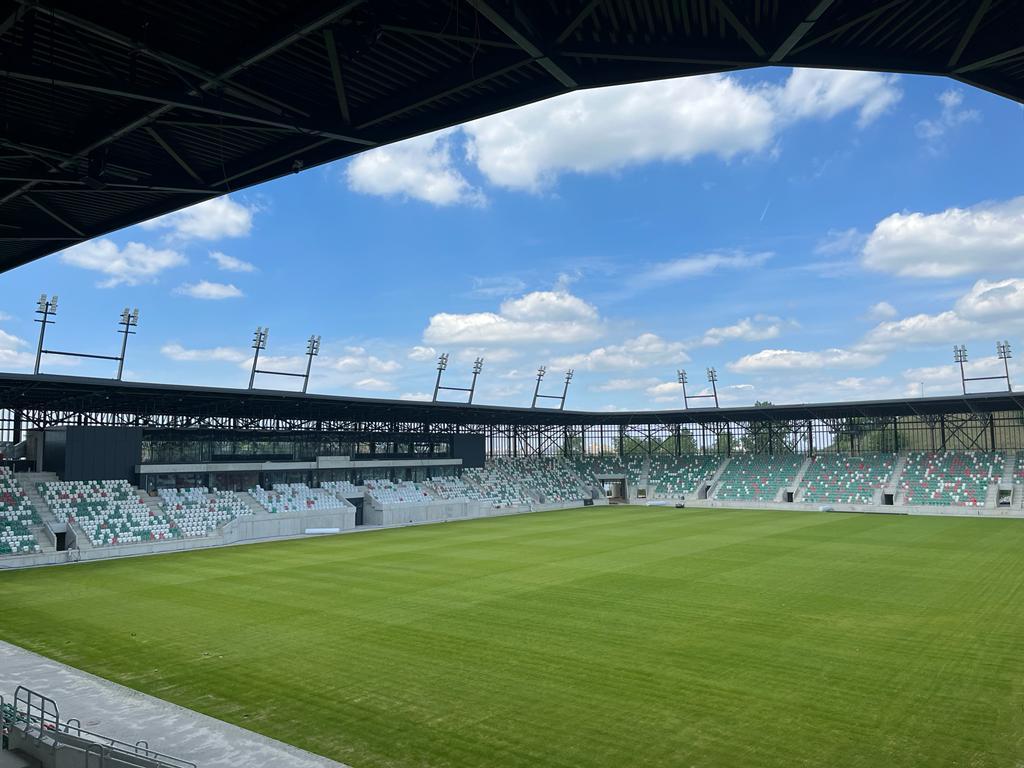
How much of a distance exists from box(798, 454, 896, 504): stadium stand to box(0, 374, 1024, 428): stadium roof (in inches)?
171

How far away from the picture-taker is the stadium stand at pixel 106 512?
1500 inches

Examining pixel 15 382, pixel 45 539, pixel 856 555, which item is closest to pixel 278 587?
pixel 45 539

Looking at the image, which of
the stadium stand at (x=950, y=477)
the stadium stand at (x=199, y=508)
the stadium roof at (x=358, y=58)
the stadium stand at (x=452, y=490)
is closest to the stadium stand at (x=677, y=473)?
the stadium stand at (x=950, y=477)

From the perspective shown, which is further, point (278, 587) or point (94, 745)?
→ point (278, 587)

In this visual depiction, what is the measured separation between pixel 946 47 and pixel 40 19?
35.1 ft

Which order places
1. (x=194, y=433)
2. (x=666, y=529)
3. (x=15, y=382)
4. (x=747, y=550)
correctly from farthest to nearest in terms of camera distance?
(x=194, y=433) < (x=666, y=529) < (x=15, y=382) < (x=747, y=550)

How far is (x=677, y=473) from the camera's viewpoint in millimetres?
75375

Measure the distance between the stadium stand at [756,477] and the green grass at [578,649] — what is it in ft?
104

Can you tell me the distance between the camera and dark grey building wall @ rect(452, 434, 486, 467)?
67875 millimetres

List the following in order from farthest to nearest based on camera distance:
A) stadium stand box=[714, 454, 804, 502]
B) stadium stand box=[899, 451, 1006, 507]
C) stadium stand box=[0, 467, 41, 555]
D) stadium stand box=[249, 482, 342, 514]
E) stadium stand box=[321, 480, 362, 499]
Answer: stadium stand box=[714, 454, 804, 502] < stadium stand box=[899, 451, 1006, 507] < stadium stand box=[321, 480, 362, 499] < stadium stand box=[249, 482, 342, 514] < stadium stand box=[0, 467, 41, 555]

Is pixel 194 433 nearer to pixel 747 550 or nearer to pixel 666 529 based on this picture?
pixel 666 529

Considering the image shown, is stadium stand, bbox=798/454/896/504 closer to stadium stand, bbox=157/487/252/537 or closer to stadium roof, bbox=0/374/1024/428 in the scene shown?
stadium roof, bbox=0/374/1024/428

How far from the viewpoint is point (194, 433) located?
49.6 meters

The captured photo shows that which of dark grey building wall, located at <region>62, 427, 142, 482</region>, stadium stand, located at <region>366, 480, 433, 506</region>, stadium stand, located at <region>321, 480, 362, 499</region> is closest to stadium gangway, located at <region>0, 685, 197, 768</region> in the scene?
dark grey building wall, located at <region>62, 427, 142, 482</region>
